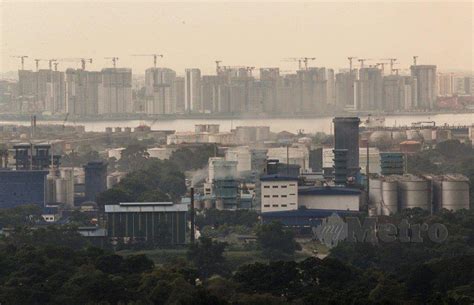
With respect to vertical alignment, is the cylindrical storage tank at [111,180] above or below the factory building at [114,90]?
below

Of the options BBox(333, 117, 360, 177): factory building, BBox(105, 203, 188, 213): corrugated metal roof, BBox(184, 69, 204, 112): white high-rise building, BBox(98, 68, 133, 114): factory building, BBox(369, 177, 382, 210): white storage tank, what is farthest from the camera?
BBox(98, 68, 133, 114): factory building

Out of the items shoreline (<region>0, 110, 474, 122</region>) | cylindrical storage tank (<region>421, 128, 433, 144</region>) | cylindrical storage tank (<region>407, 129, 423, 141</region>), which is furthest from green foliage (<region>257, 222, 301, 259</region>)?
shoreline (<region>0, 110, 474, 122</region>)

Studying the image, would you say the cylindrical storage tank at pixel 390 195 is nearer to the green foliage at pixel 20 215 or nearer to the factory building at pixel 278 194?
the factory building at pixel 278 194

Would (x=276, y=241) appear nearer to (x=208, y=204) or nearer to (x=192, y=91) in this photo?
(x=208, y=204)

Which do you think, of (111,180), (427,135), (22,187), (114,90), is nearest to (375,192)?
(22,187)

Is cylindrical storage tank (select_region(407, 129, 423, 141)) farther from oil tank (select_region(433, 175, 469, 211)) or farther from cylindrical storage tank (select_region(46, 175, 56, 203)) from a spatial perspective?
oil tank (select_region(433, 175, 469, 211))

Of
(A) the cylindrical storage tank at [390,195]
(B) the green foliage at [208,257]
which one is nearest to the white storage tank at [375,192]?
(A) the cylindrical storage tank at [390,195]

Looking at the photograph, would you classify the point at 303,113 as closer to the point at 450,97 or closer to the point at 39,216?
the point at 450,97
